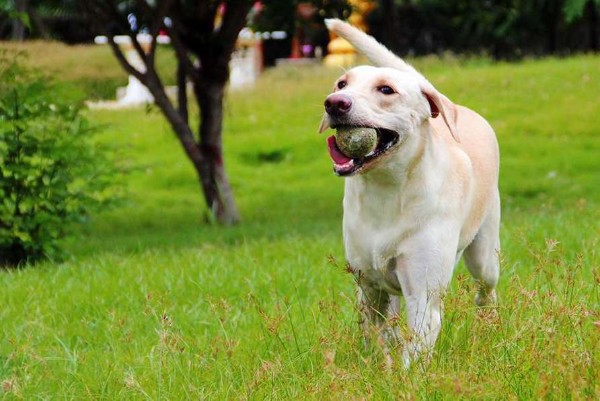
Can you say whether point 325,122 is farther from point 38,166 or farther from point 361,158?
point 38,166

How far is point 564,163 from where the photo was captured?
46.9 feet

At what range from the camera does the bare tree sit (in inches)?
407

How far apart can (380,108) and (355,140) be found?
20cm

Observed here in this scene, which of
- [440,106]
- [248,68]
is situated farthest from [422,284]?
[248,68]

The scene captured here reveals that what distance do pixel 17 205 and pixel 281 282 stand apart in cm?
270

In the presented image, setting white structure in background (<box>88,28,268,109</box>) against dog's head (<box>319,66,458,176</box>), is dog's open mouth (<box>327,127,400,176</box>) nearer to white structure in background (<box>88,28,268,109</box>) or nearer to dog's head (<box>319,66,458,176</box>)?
dog's head (<box>319,66,458,176</box>)

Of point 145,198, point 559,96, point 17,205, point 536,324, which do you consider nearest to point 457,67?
point 559,96

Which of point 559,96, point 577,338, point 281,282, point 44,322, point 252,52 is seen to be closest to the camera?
point 577,338

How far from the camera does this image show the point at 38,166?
8438 mm

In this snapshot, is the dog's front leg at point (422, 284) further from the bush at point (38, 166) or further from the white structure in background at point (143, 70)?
the white structure in background at point (143, 70)

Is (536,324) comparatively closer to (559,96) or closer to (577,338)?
(577,338)

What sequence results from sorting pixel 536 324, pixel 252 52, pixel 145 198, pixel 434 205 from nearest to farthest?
pixel 536 324, pixel 434 205, pixel 145 198, pixel 252 52

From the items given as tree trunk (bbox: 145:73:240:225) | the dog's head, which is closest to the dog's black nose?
the dog's head

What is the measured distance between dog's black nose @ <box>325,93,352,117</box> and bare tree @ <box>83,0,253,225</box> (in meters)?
6.09
